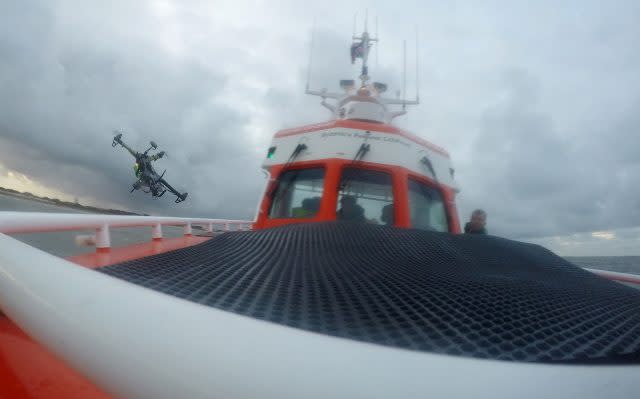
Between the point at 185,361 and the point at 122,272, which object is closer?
the point at 185,361

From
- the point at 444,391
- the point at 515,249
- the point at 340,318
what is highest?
the point at 515,249

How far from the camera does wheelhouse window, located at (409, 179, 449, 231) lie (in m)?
4.72

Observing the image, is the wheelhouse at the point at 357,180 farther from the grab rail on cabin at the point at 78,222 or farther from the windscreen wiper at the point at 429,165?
the grab rail on cabin at the point at 78,222

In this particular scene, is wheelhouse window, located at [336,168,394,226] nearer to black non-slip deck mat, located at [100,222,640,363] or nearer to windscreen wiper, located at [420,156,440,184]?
windscreen wiper, located at [420,156,440,184]

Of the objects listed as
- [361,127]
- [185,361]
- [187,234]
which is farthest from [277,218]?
[185,361]

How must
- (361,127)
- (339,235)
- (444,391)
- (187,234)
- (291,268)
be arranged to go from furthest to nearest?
(361,127)
(187,234)
(339,235)
(291,268)
(444,391)

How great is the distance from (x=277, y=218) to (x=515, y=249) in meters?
3.17

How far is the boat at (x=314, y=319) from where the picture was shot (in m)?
0.37

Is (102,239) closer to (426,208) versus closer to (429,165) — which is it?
(426,208)

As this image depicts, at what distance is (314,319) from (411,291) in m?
0.52

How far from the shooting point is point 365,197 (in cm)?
466

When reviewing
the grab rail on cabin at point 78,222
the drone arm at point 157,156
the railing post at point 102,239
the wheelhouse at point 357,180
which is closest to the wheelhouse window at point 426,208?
the wheelhouse at point 357,180

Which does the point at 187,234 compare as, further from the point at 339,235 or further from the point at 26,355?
the point at 26,355

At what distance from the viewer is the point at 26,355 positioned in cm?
124
